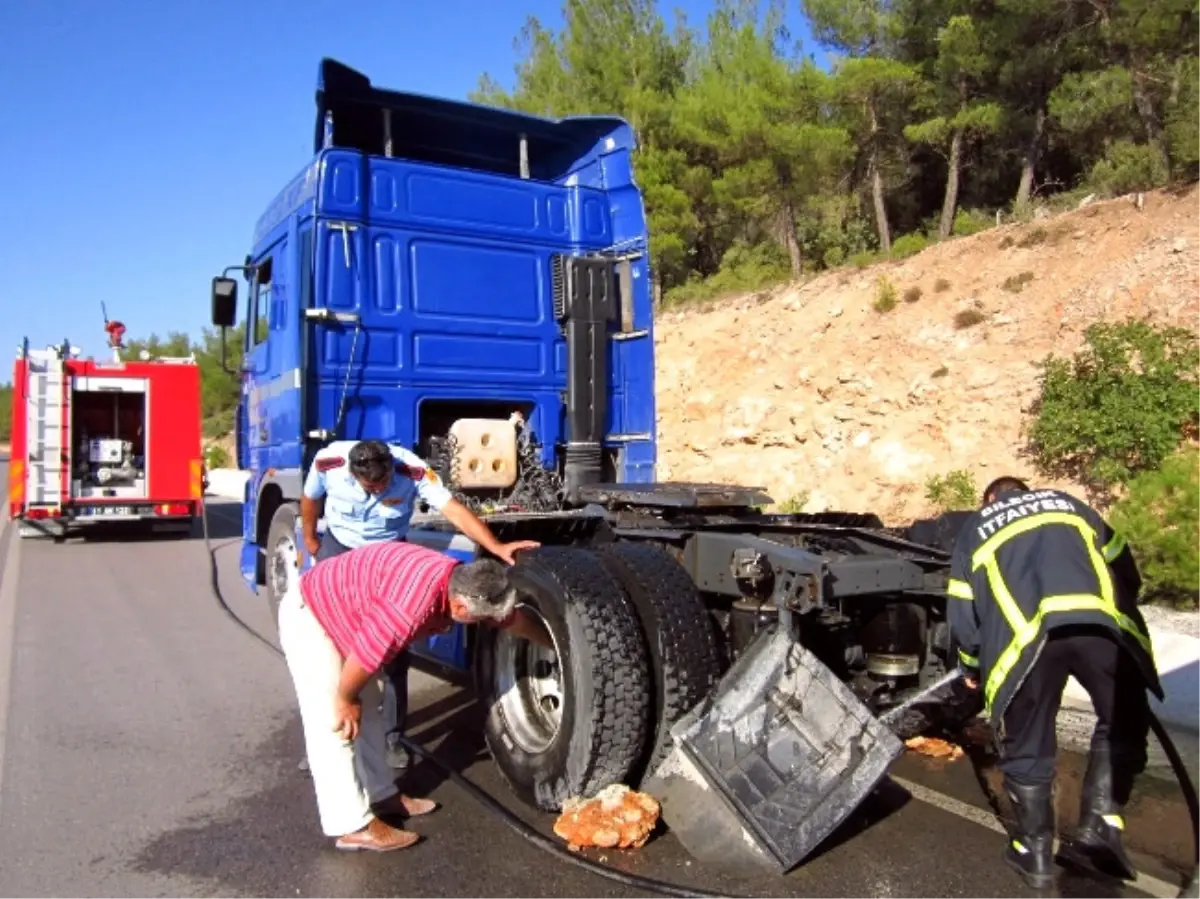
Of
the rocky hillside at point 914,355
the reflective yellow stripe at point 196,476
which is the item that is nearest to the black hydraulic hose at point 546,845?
the rocky hillside at point 914,355

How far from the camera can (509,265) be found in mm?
7484

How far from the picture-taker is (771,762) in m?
3.68

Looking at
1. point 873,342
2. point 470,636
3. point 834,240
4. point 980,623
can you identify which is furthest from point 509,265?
point 834,240

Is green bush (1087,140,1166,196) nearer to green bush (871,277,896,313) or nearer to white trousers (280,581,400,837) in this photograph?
green bush (871,277,896,313)

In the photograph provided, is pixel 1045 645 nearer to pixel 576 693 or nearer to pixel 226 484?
pixel 576 693

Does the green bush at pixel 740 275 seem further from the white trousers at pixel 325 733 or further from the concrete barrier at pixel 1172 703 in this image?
the white trousers at pixel 325 733

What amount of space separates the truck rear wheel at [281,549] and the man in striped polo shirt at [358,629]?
3.19m

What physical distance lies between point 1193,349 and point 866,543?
7.89 metres

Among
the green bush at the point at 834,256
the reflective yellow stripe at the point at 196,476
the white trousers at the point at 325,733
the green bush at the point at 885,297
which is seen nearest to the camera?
the white trousers at the point at 325,733

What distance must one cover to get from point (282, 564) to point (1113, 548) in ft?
18.4

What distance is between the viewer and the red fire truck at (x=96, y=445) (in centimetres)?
1523

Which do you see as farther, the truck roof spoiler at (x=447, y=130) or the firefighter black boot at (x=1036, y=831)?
the truck roof spoiler at (x=447, y=130)

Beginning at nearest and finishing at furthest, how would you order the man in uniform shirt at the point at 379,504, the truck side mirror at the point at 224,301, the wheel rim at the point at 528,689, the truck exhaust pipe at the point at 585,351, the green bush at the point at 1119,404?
the wheel rim at the point at 528,689
the man in uniform shirt at the point at 379,504
the truck exhaust pipe at the point at 585,351
the truck side mirror at the point at 224,301
the green bush at the point at 1119,404

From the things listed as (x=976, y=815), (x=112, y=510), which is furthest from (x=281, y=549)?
(x=112, y=510)
